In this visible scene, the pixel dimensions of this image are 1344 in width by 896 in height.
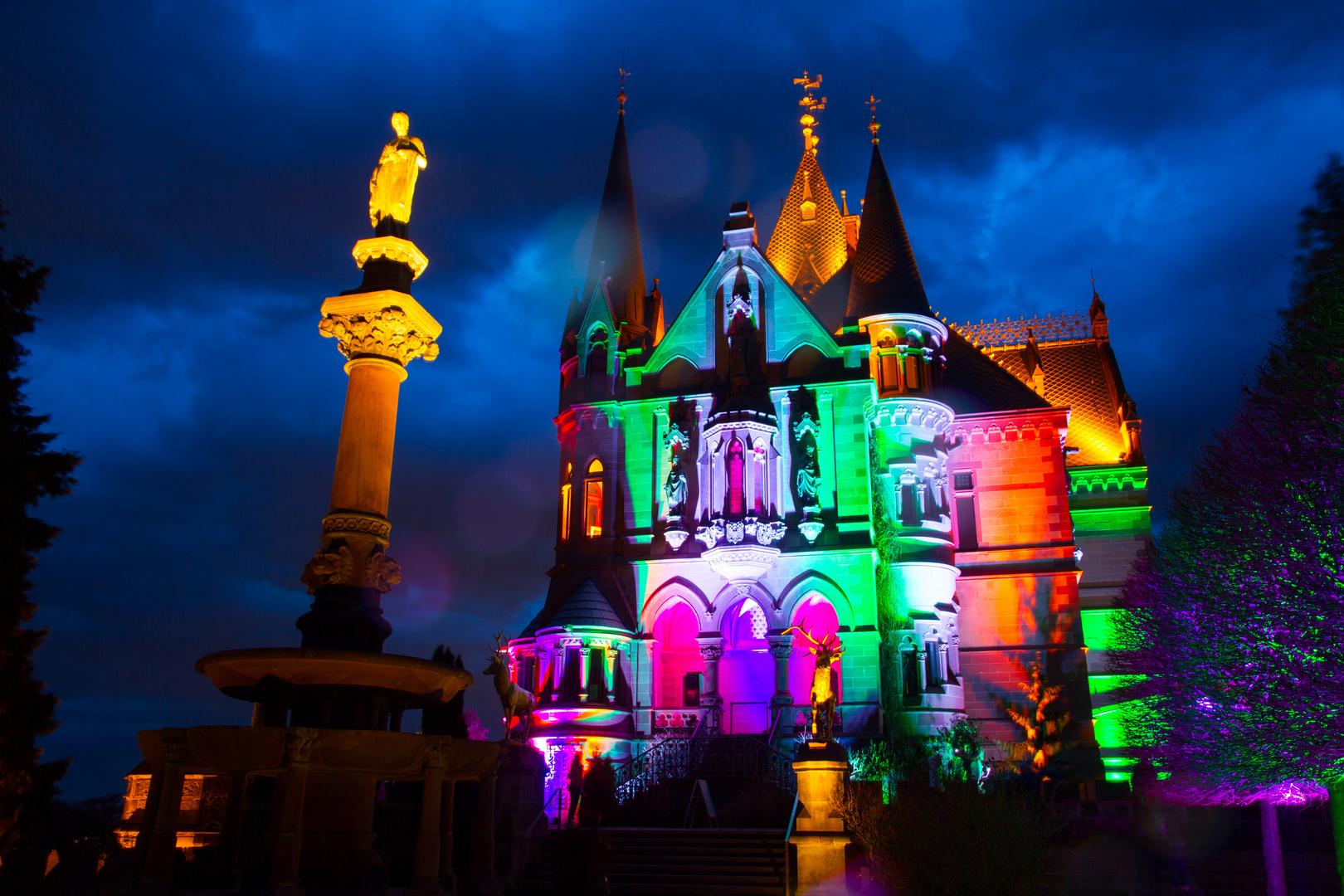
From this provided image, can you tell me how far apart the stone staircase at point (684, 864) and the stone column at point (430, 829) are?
17.3 feet

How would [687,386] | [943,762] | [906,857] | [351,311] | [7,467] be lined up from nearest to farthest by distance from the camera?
1. [906,857]
2. [351,311]
3. [7,467]
4. [943,762]
5. [687,386]

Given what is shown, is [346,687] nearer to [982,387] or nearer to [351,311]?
[351,311]

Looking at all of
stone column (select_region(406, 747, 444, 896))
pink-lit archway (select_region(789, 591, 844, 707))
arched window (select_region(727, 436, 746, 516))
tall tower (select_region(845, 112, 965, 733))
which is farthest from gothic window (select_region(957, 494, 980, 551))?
stone column (select_region(406, 747, 444, 896))

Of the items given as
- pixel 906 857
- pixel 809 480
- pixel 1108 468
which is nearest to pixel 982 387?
pixel 1108 468

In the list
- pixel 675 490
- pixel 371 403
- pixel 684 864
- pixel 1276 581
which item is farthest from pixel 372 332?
pixel 675 490

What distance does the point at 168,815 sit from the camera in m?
12.4

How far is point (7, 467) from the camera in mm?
19188

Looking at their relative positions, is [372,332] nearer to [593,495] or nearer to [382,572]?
[382,572]

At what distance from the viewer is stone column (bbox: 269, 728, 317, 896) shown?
11.6 m

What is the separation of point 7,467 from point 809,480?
78.0 ft

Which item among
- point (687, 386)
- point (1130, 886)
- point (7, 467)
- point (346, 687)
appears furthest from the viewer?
point (687, 386)

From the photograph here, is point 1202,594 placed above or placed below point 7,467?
below

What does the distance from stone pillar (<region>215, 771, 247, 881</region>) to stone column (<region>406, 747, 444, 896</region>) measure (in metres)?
2.91

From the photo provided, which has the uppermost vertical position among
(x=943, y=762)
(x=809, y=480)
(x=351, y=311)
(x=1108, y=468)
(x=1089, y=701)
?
(x=1108, y=468)
